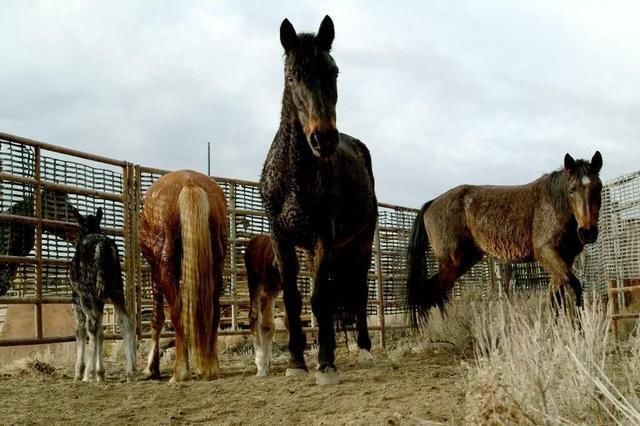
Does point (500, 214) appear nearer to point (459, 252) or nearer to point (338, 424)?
point (459, 252)

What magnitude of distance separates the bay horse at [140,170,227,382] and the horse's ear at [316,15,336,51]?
69.6 inches

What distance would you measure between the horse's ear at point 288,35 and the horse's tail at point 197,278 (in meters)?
1.65

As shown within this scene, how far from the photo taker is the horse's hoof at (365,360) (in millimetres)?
7129

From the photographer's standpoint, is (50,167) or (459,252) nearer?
(50,167)

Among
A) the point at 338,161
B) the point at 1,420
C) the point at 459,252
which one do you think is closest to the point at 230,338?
the point at 459,252

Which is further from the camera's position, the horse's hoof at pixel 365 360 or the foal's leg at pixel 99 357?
the horse's hoof at pixel 365 360

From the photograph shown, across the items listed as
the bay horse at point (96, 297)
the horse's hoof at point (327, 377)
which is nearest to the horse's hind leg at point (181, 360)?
the bay horse at point (96, 297)

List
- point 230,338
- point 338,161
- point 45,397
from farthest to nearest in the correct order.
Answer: point 230,338 < point 338,161 < point 45,397

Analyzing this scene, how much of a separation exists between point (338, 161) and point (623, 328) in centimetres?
631

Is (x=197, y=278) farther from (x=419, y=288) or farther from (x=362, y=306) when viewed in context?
(x=419, y=288)

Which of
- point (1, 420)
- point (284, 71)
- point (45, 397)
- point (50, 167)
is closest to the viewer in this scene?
point (1, 420)

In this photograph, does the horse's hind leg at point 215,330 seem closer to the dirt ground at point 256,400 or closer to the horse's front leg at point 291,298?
the dirt ground at point 256,400

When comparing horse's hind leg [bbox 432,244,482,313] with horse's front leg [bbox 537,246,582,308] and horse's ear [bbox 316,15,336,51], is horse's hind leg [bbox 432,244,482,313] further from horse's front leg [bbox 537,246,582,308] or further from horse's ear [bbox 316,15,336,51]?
horse's ear [bbox 316,15,336,51]

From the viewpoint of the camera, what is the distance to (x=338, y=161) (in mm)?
6219
